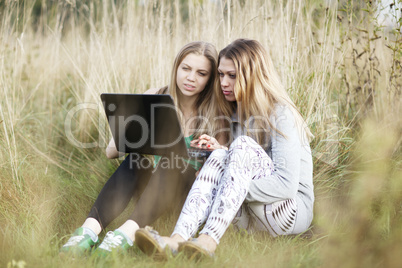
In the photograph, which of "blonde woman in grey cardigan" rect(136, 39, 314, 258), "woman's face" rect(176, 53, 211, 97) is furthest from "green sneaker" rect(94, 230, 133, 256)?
"woman's face" rect(176, 53, 211, 97)

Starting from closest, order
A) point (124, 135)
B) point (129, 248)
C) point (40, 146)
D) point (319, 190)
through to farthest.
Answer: point (129, 248) < point (124, 135) < point (319, 190) < point (40, 146)

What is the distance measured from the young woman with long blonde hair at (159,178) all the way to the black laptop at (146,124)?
0.42 feet

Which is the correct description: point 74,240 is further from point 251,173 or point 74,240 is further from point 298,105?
point 298,105

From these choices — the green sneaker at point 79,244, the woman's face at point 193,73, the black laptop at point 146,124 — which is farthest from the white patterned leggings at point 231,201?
the woman's face at point 193,73

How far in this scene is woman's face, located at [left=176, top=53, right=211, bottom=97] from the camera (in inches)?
78.4

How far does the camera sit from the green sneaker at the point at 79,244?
144 centimetres

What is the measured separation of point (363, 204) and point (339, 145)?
107 cm

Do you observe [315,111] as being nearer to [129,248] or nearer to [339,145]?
[339,145]

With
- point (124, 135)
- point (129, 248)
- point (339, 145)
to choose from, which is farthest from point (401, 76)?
point (129, 248)

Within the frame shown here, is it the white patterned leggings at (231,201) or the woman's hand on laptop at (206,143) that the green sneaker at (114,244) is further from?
the woman's hand on laptop at (206,143)

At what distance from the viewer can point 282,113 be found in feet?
5.59

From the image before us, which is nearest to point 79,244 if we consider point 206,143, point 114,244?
point 114,244

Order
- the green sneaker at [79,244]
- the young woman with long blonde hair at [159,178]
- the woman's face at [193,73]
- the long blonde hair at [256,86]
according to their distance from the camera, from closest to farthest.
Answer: the green sneaker at [79,244]
the young woman with long blonde hair at [159,178]
the long blonde hair at [256,86]
the woman's face at [193,73]

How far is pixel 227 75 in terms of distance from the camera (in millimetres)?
1866
